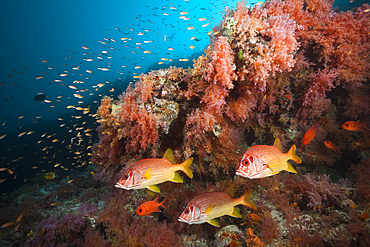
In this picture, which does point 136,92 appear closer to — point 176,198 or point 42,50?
point 176,198

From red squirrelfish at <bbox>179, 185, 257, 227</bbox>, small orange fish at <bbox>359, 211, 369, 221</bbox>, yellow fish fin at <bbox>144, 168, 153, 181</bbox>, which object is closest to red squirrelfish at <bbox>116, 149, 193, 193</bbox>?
yellow fish fin at <bbox>144, 168, 153, 181</bbox>

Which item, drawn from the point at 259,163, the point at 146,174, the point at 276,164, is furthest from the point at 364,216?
the point at 146,174

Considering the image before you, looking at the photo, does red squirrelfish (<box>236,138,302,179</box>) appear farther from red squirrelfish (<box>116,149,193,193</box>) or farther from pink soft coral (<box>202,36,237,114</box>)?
pink soft coral (<box>202,36,237,114</box>)

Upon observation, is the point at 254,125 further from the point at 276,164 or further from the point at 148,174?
the point at 148,174

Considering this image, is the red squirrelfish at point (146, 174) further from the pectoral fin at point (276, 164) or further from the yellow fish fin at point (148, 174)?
the pectoral fin at point (276, 164)

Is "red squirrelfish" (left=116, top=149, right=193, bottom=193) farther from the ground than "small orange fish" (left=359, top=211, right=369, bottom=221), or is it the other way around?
"red squirrelfish" (left=116, top=149, right=193, bottom=193)

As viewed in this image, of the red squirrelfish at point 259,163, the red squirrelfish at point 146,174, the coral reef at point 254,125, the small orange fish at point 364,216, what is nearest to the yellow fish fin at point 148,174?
the red squirrelfish at point 146,174

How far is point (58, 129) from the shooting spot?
16172mm

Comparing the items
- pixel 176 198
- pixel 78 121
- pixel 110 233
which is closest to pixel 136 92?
pixel 176 198

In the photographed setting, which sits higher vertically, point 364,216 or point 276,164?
point 276,164

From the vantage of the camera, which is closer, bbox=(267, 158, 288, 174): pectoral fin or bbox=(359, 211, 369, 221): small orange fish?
bbox=(267, 158, 288, 174): pectoral fin

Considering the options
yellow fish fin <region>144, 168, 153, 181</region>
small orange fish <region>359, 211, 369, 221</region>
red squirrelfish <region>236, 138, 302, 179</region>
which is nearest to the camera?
red squirrelfish <region>236, 138, 302, 179</region>

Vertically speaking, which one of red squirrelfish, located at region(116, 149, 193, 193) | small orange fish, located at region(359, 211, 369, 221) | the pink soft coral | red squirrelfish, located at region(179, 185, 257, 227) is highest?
the pink soft coral

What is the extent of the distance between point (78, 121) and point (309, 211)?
18.5m
